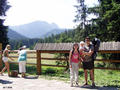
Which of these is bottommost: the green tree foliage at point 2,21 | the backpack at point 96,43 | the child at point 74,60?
the child at point 74,60

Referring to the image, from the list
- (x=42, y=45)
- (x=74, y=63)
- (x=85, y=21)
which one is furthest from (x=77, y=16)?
(x=74, y=63)

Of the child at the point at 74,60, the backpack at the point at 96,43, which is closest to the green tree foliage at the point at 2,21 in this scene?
the child at the point at 74,60

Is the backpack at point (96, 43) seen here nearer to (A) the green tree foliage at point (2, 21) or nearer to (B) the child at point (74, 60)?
(B) the child at point (74, 60)

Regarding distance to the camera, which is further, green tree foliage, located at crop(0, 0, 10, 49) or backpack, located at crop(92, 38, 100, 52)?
green tree foliage, located at crop(0, 0, 10, 49)

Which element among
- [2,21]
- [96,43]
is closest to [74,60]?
[96,43]

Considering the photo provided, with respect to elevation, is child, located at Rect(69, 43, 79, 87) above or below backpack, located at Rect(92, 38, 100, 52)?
below

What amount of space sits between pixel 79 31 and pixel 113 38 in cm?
1231

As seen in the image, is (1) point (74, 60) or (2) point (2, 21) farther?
(2) point (2, 21)

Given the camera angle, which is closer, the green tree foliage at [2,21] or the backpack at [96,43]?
the backpack at [96,43]

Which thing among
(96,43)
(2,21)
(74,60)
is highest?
(2,21)

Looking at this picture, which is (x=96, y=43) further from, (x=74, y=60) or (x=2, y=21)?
(x=2, y=21)

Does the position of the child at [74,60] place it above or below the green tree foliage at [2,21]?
below

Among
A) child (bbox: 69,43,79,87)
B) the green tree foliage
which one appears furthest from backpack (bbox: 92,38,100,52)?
the green tree foliage

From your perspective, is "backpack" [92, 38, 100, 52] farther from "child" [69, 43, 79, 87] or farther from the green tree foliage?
the green tree foliage
